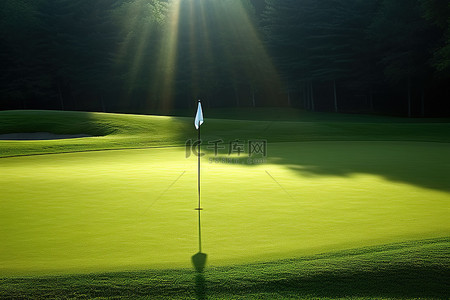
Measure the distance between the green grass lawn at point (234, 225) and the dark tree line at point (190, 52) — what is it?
36445mm

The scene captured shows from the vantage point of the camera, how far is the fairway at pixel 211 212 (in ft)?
15.6

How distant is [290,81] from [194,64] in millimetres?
10464

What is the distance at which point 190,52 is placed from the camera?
167ft

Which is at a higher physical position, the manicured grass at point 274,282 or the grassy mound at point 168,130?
the grassy mound at point 168,130

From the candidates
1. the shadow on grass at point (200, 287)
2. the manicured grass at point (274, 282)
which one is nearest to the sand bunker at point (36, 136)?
the manicured grass at point (274, 282)

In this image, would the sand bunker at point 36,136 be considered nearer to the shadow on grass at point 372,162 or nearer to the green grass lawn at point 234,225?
the green grass lawn at point 234,225

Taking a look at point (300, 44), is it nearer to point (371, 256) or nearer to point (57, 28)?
point (57, 28)

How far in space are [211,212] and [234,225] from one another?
2.62 feet

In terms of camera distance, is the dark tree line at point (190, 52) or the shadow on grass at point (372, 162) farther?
the dark tree line at point (190, 52)

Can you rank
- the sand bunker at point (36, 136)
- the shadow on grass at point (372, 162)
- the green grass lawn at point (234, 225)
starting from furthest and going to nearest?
the sand bunker at point (36, 136)
the shadow on grass at point (372, 162)
the green grass lawn at point (234, 225)

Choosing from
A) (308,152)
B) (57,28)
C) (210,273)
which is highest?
(57,28)

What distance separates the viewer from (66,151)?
702 inches

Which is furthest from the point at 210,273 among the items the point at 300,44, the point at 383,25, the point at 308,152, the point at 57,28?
the point at 57,28

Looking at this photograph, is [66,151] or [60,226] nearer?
[60,226]
